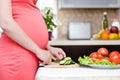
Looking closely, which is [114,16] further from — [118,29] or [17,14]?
[17,14]

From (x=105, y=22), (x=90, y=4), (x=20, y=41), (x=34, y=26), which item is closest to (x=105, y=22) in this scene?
(x=105, y=22)

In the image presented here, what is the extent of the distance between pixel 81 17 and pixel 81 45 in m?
0.81

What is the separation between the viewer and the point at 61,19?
349 centimetres

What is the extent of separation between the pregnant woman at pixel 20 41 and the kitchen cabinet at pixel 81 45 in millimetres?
1457

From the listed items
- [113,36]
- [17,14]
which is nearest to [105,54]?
[17,14]

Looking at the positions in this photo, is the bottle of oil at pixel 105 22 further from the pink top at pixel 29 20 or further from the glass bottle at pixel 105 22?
the pink top at pixel 29 20

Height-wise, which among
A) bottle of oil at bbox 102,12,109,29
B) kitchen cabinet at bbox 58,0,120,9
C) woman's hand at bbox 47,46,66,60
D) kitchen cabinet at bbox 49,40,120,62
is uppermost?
kitchen cabinet at bbox 58,0,120,9

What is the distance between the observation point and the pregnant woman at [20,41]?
112 centimetres

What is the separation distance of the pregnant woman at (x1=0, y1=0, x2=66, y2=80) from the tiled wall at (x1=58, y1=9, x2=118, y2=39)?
2204 millimetres

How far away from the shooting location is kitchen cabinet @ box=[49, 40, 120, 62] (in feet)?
8.99

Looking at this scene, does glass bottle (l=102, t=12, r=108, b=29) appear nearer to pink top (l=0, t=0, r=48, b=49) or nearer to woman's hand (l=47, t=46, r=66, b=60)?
woman's hand (l=47, t=46, r=66, b=60)

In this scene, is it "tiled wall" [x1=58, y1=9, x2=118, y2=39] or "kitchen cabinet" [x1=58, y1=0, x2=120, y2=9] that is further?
"tiled wall" [x1=58, y1=9, x2=118, y2=39]

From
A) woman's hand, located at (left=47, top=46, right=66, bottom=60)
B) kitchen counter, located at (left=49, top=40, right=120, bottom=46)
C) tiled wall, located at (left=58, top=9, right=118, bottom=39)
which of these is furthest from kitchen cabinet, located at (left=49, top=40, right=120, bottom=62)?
woman's hand, located at (left=47, top=46, right=66, bottom=60)

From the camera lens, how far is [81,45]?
2.78m
